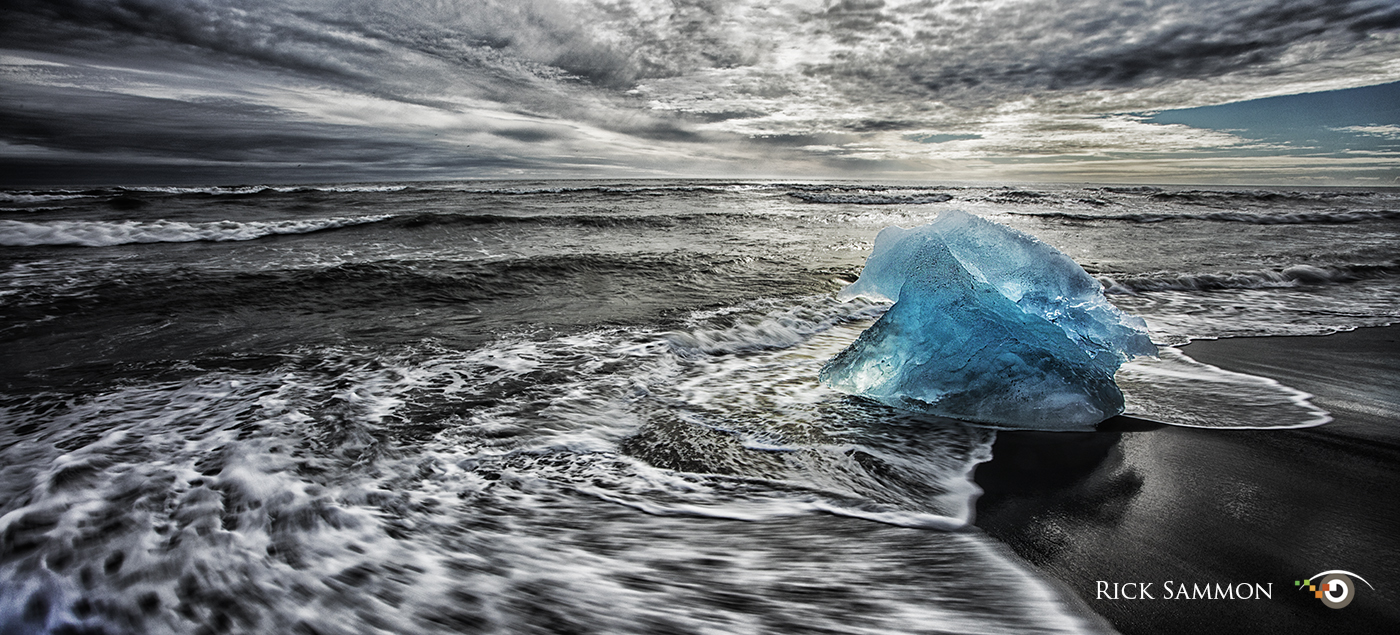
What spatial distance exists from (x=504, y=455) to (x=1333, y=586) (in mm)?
2921

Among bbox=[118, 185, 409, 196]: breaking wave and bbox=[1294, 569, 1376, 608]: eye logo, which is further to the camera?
bbox=[118, 185, 409, 196]: breaking wave

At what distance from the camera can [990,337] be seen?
3.12 metres

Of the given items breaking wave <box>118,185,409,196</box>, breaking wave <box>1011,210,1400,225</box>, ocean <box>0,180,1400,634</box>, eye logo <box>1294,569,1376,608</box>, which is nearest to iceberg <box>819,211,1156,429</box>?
ocean <box>0,180,1400,634</box>

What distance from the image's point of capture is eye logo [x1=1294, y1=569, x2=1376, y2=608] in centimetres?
164

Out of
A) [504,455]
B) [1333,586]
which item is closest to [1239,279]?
[1333,586]

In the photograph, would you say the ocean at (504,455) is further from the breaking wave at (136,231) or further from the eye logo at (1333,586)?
the breaking wave at (136,231)

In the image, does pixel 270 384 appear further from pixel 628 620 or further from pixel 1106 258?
pixel 1106 258

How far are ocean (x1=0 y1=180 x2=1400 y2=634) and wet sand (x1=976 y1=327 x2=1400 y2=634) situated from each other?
0.15m

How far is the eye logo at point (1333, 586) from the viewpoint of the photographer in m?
1.64

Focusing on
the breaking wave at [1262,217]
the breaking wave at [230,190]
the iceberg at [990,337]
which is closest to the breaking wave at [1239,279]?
the iceberg at [990,337]

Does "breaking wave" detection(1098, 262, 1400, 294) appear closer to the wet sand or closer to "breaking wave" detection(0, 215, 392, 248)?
the wet sand

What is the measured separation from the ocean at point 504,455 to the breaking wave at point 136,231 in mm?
4211

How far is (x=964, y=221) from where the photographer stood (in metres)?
3.44

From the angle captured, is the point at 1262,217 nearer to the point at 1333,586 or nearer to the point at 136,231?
the point at 1333,586
